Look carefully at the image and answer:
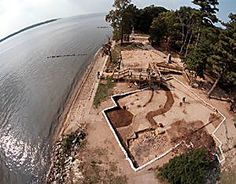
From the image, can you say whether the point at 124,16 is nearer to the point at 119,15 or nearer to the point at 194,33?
the point at 119,15

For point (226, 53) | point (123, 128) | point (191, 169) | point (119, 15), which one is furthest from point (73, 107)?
point (119, 15)

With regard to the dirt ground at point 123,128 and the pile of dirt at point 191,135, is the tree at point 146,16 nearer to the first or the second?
the dirt ground at point 123,128

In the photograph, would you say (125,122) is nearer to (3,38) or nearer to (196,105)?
(196,105)

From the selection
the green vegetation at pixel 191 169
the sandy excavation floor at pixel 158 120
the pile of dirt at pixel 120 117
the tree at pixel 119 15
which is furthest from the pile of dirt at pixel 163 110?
the tree at pixel 119 15

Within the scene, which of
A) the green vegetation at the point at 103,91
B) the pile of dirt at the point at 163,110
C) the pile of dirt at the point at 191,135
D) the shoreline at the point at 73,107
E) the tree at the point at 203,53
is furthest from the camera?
the green vegetation at the point at 103,91

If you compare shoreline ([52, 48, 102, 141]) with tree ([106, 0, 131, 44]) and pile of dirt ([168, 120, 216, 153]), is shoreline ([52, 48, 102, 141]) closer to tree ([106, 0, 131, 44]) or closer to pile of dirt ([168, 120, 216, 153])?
tree ([106, 0, 131, 44])

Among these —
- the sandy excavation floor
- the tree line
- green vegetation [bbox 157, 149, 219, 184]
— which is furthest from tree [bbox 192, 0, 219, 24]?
green vegetation [bbox 157, 149, 219, 184]

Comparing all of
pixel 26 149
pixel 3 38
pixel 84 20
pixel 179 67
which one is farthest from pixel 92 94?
pixel 84 20
